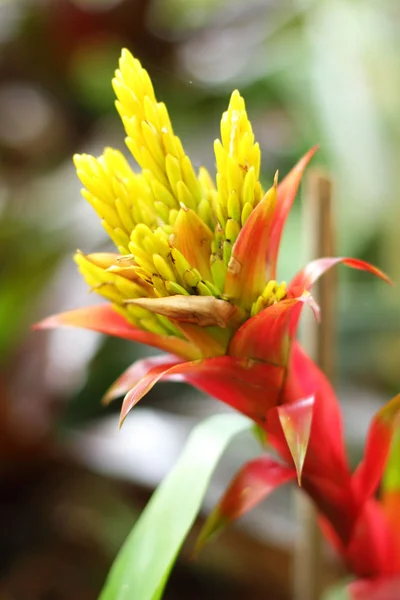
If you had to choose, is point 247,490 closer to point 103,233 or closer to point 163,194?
point 163,194

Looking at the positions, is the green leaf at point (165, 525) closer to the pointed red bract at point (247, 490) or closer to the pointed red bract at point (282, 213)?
the pointed red bract at point (247, 490)

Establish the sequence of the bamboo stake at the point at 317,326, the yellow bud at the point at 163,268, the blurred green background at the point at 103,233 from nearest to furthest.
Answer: the yellow bud at the point at 163,268
the bamboo stake at the point at 317,326
the blurred green background at the point at 103,233

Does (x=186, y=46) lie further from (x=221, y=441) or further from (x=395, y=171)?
(x=221, y=441)

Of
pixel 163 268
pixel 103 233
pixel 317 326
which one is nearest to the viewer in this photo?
pixel 163 268

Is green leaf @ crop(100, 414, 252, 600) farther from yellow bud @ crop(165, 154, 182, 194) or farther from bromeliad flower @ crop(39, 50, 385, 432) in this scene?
yellow bud @ crop(165, 154, 182, 194)

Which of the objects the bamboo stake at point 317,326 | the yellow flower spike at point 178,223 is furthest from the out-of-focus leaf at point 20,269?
the yellow flower spike at point 178,223

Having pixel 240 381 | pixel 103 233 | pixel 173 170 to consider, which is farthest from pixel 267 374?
pixel 103 233

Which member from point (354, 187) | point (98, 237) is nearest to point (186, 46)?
point (354, 187)
